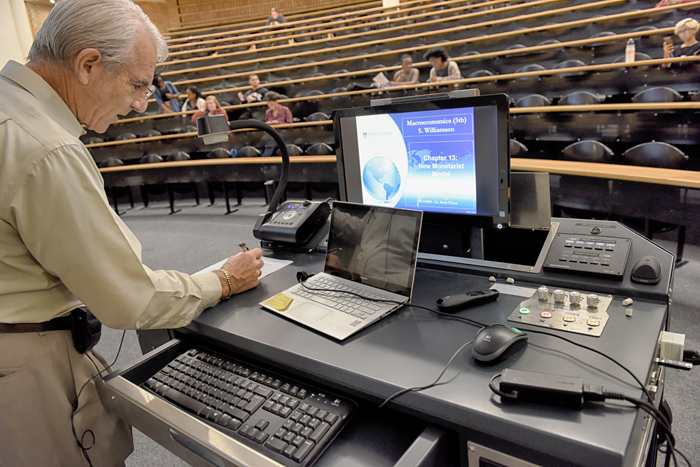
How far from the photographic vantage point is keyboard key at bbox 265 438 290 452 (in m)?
0.66

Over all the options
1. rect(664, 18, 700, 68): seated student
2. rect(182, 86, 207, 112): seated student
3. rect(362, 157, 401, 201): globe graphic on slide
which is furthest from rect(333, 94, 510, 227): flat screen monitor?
rect(182, 86, 207, 112): seated student

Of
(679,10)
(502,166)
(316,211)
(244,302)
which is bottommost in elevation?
(244,302)

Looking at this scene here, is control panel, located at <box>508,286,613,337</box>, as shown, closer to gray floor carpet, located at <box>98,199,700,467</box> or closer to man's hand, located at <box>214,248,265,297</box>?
man's hand, located at <box>214,248,265,297</box>

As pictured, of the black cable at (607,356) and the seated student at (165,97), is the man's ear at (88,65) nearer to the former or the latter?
the black cable at (607,356)

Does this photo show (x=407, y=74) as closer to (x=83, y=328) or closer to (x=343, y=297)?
(x=343, y=297)

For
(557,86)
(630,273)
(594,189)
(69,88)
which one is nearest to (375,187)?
(630,273)

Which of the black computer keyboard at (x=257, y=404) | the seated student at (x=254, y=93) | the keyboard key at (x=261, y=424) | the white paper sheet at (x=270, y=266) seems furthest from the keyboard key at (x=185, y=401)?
the seated student at (x=254, y=93)

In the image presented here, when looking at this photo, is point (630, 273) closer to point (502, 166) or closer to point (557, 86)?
point (502, 166)

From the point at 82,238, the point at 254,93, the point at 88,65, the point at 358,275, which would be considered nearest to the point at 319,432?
the point at 358,275

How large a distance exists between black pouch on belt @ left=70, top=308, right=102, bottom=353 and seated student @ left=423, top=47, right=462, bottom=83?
430 centimetres

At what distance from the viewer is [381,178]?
119 cm

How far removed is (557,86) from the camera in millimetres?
4055

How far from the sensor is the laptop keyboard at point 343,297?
0.90m

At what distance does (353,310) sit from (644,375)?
0.51 metres
